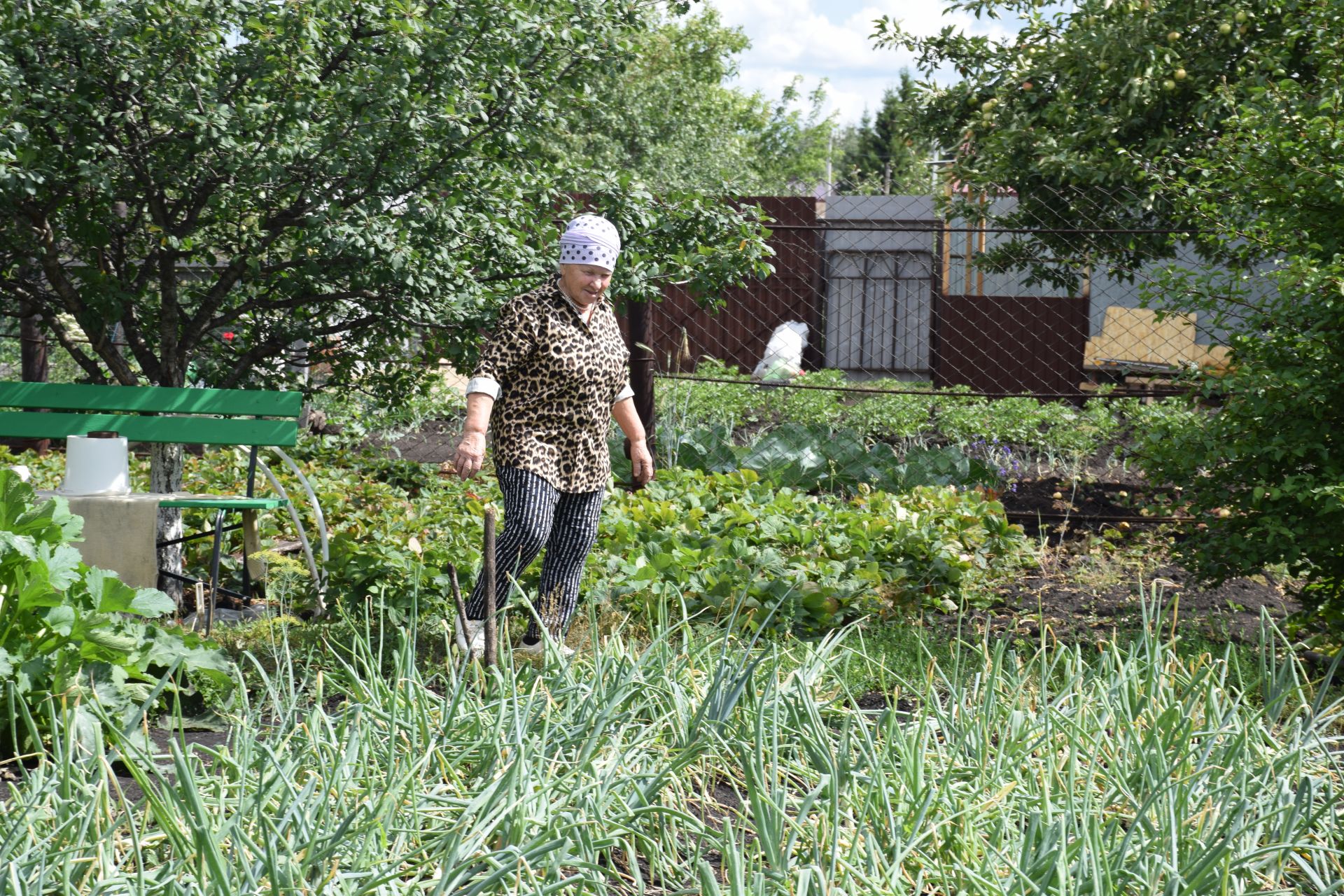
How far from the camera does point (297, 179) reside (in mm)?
4324

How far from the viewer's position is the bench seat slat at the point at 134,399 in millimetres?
4664

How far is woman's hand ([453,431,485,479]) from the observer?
11.4 feet

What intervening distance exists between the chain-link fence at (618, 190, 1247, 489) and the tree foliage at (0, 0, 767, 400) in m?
0.87

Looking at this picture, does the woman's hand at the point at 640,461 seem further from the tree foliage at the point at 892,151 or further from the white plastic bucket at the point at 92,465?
the tree foliage at the point at 892,151

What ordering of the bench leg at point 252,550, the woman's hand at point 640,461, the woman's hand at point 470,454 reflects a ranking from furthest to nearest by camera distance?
1. the bench leg at point 252,550
2. the woman's hand at point 640,461
3. the woman's hand at point 470,454

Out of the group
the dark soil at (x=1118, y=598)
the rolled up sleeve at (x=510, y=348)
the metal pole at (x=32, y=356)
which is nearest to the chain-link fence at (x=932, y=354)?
the dark soil at (x=1118, y=598)

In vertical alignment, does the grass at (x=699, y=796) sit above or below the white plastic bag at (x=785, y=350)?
below

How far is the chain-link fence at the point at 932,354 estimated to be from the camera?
6.80 metres

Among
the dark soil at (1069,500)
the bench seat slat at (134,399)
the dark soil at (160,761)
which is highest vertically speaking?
the bench seat slat at (134,399)

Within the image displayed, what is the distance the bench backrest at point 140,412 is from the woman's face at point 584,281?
1.69 metres

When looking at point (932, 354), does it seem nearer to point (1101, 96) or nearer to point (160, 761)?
point (1101, 96)

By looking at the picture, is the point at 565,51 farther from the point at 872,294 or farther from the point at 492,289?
the point at 872,294

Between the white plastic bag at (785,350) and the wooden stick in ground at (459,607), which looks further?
the white plastic bag at (785,350)

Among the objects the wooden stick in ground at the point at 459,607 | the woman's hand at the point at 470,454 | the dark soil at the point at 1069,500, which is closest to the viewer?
the wooden stick in ground at the point at 459,607
